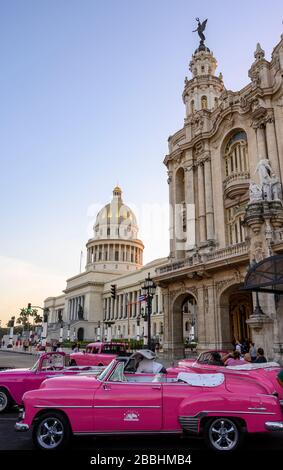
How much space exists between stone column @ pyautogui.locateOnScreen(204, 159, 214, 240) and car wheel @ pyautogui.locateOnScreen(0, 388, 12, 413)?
78.1 ft

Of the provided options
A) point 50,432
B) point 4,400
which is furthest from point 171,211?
point 50,432

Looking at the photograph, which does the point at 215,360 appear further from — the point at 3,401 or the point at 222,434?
the point at 3,401

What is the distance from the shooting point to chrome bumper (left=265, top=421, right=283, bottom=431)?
252 inches

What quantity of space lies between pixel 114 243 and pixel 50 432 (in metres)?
94.5

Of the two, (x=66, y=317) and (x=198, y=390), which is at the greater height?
(x=66, y=317)

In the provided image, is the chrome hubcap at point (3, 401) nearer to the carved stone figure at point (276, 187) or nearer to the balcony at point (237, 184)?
the carved stone figure at point (276, 187)

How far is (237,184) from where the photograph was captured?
30.3 m

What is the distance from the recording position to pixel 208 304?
28125mm

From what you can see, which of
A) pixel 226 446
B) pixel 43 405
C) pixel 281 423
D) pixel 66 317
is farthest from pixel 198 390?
pixel 66 317

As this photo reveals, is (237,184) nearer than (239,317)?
Yes

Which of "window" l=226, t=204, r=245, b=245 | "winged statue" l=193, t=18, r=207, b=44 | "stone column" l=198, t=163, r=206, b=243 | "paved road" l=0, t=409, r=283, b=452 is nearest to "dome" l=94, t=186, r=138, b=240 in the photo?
"winged statue" l=193, t=18, r=207, b=44
